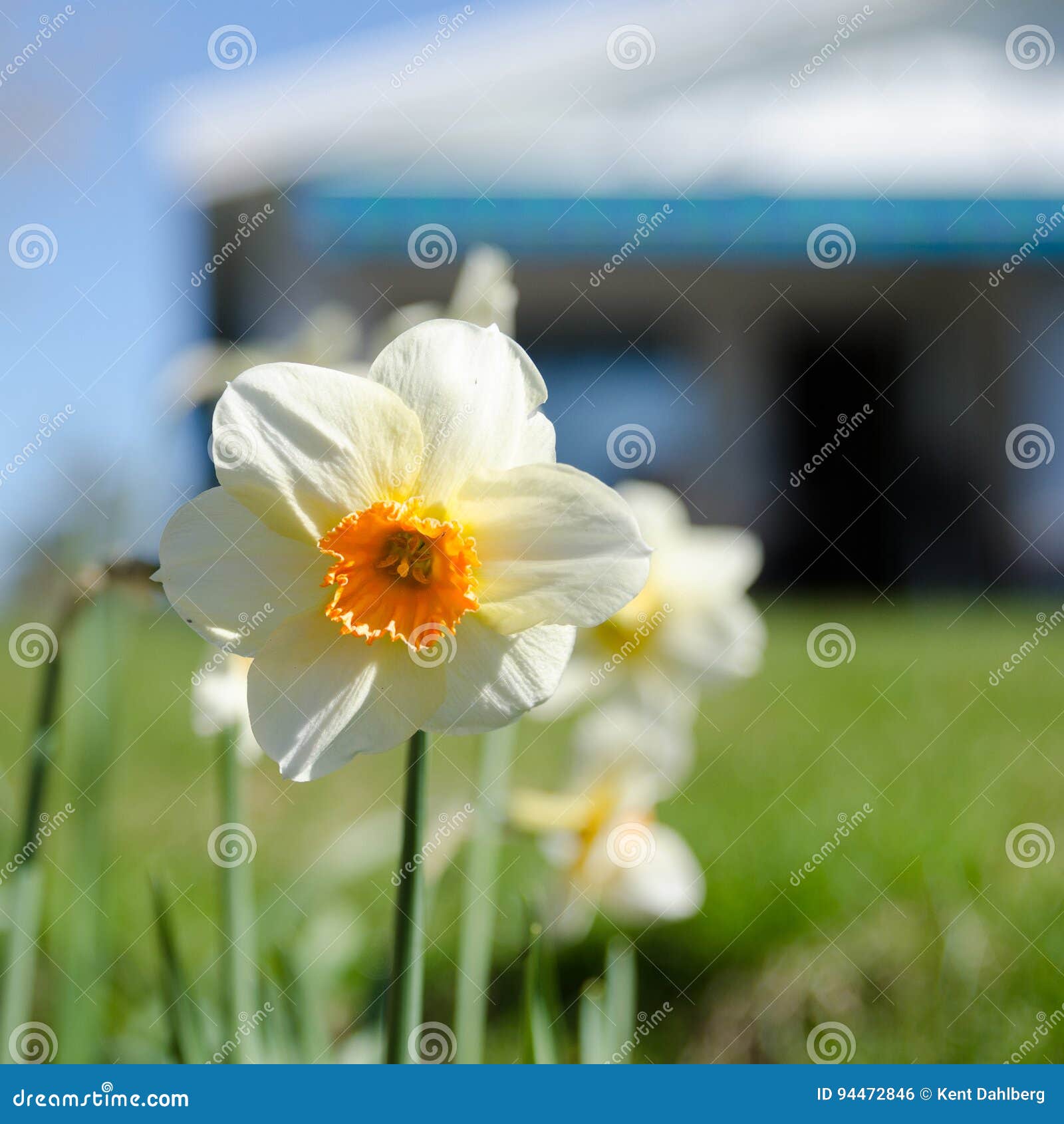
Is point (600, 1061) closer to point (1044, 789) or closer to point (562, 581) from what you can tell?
point (562, 581)

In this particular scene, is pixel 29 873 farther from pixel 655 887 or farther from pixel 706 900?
pixel 706 900

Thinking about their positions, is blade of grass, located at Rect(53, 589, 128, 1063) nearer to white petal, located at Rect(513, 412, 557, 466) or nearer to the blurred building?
white petal, located at Rect(513, 412, 557, 466)

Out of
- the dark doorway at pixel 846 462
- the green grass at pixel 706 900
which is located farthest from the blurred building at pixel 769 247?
the green grass at pixel 706 900

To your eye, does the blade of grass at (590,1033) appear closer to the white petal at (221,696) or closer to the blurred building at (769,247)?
the white petal at (221,696)

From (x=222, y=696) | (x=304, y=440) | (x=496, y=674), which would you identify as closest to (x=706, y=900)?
(x=222, y=696)

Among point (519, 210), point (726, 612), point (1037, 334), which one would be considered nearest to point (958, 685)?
point (726, 612)

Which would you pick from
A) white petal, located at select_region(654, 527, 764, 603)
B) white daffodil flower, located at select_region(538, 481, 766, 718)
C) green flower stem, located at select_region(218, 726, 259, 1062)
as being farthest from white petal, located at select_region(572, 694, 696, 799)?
green flower stem, located at select_region(218, 726, 259, 1062)
